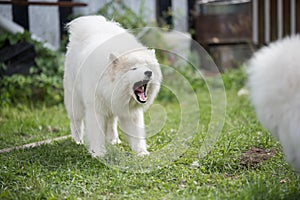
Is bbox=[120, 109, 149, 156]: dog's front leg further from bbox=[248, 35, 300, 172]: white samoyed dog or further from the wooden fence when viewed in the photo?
the wooden fence

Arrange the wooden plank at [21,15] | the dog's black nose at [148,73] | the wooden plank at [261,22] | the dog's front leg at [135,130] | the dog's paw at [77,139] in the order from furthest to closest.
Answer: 1. the wooden plank at [261,22]
2. the wooden plank at [21,15]
3. the dog's paw at [77,139]
4. the dog's front leg at [135,130]
5. the dog's black nose at [148,73]

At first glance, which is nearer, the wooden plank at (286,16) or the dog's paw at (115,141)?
the dog's paw at (115,141)

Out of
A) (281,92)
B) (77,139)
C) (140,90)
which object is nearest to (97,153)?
(140,90)

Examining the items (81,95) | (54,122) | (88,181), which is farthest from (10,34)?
(88,181)

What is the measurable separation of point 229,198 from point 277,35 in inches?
287

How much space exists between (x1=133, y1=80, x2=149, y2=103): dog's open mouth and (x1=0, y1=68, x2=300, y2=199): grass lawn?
56 cm

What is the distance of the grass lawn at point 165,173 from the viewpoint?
133 inches

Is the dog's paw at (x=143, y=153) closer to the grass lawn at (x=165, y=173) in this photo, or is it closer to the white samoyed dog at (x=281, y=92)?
the grass lawn at (x=165, y=173)

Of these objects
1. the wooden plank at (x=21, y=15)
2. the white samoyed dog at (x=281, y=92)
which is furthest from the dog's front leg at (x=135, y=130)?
the wooden plank at (x=21, y=15)

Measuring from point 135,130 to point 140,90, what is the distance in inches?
20.0

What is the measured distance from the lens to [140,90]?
4.13 metres

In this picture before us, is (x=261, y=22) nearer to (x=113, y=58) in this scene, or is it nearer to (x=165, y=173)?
(x=113, y=58)

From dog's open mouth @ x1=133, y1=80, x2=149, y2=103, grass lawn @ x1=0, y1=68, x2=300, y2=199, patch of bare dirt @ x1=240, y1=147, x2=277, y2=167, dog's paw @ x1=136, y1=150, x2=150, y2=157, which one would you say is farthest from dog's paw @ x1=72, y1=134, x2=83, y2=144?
patch of bare dirt @ x1=240, y1=147, x2=277, y2=167

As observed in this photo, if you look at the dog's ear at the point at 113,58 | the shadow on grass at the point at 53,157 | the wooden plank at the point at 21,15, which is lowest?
the shadow on grass at the point at 53,157
